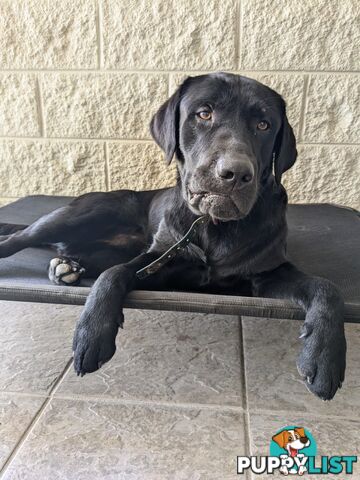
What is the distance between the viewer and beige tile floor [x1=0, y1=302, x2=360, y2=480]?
1.25 meters

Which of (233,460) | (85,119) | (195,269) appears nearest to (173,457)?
(233,460)

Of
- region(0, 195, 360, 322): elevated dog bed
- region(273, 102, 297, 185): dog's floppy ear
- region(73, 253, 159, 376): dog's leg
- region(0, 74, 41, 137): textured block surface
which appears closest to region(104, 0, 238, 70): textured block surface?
region(0, 74, 41, 137): textured block surface

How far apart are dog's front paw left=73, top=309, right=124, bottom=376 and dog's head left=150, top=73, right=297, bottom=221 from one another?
0.48 meters

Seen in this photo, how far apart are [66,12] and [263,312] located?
2178 mm

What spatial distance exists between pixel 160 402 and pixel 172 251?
1.69 feet

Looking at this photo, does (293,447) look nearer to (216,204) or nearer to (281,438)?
(281,438)

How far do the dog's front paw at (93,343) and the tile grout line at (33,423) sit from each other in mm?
325

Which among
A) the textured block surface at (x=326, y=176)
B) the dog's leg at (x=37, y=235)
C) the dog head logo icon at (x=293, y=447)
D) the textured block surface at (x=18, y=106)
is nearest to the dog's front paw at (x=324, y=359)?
the dog head logo icon at (x=293, y=447)

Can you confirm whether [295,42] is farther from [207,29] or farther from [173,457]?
[173,457]

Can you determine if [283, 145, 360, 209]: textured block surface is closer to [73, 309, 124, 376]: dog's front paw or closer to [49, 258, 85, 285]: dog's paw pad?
[49, 258, 85, 285]: dog's paw pad

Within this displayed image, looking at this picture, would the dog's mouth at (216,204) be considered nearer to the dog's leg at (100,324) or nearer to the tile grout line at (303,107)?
the dog's leg at (100,324)

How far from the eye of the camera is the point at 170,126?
162 centimetres

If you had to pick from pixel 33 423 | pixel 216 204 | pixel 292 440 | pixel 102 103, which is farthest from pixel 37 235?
pixel 292 440

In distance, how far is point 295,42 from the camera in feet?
8.22
